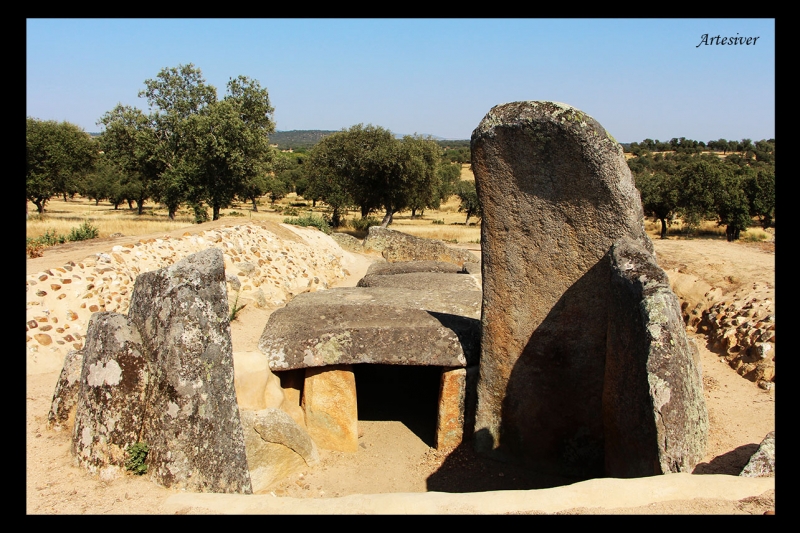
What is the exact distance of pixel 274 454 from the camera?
609 centimetres

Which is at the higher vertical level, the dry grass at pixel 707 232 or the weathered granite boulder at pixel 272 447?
the dry grass at pixel 707 232

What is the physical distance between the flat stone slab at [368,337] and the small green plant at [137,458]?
1.98 metres

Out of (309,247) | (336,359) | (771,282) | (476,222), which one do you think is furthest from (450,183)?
(336,359)

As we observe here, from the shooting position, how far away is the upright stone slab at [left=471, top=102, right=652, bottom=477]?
5688mm

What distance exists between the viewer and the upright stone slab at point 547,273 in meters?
5.69

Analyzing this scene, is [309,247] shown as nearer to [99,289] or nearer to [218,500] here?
[99,289]

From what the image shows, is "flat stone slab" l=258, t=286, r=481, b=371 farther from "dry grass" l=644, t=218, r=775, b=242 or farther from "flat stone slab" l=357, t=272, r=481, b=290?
"dry grass" l=644, t=218, r=775, b=242

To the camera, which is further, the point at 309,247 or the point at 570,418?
the point at 309,247

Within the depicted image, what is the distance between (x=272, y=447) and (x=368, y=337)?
1588mm

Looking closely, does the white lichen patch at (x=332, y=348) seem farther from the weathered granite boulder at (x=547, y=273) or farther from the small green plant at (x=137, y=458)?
the small green plant at (x=137, y=458)

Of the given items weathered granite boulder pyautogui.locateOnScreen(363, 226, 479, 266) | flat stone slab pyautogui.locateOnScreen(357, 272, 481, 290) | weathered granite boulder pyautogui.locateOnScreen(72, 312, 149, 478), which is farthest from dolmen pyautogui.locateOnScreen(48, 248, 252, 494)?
weathered granite boulder pyautogui.locateOnScreen(363, 226, 479, 266)

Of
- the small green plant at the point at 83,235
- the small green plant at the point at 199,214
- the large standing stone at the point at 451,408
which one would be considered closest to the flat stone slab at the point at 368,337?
the large standing stone at the point at 451,408

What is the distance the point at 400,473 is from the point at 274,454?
1472 millimetres

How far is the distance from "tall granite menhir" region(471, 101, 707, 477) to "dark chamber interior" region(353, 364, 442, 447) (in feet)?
4.05
